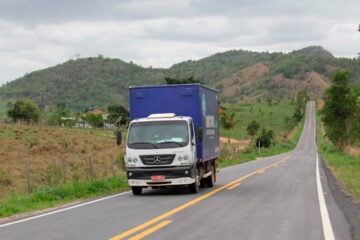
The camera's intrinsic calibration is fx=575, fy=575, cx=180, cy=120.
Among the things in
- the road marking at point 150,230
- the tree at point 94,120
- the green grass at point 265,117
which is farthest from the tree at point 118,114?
the road marking at point 150,230

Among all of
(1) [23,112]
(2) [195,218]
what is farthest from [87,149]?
(1) [23,112]

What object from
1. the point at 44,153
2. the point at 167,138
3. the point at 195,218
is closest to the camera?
the point at 195,218

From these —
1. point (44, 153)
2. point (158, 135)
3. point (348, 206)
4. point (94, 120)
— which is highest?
point (94, 120)

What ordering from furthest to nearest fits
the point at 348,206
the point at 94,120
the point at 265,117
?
the point at 265,117
the point at 94,120
the point at 348,206

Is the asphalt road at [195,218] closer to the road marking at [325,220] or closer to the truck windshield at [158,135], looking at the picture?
the road marking at [325,220]

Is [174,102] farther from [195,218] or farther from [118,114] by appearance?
[118,114]

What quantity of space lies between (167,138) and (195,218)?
20.6 ft

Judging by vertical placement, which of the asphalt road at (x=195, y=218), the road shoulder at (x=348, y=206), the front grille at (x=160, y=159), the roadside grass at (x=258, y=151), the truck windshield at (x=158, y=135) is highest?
the truck windshield at (x=158, y=135)

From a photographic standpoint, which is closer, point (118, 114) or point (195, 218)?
point (195, 218)

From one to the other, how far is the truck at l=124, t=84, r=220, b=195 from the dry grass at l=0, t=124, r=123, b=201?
12524 millimetres

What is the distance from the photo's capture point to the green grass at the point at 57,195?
50.3 ft

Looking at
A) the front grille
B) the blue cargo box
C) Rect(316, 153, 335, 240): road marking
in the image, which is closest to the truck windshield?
the front grille

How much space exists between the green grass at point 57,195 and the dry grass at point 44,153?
1080cm

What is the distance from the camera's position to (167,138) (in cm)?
1859
